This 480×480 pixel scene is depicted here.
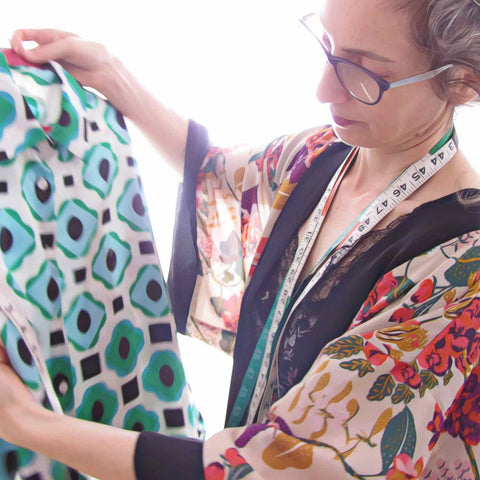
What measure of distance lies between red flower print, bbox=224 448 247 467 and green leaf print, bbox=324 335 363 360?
146mm

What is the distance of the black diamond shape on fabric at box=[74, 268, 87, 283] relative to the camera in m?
0.68

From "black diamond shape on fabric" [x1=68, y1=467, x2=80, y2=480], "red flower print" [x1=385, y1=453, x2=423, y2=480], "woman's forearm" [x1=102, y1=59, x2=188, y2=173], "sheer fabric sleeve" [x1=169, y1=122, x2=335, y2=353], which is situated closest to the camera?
"red flower print" [x1=385, y1=453, x2=423, y2=480]

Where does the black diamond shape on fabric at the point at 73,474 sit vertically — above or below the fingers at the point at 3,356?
below

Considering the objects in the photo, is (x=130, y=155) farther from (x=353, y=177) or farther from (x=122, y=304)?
(x=353, y=177)

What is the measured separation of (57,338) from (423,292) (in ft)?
1.40

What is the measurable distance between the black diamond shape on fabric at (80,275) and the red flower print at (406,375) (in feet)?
1.25

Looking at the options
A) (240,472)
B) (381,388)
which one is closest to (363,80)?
(381,388)

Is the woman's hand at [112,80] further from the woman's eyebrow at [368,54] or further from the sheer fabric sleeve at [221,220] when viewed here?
the woman's eyebrow at [368,54]

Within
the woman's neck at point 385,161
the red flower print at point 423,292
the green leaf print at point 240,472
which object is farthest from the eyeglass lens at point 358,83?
the green leaf print at point 240,472

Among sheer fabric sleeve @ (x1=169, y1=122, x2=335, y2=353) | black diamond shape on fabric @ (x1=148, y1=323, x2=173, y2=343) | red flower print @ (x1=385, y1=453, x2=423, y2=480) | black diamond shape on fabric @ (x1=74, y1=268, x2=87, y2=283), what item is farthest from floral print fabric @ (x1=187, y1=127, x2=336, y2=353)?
red flower print @ (x1=385, y1=453, x2=423, y2=480)

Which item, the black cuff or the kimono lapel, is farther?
the kimono lapel

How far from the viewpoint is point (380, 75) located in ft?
2.02

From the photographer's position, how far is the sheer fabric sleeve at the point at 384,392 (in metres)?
0.57

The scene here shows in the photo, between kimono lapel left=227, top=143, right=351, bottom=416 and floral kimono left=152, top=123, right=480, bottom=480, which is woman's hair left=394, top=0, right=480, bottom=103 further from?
kimono lapel left=227, top=143, right=351, bottom=416
